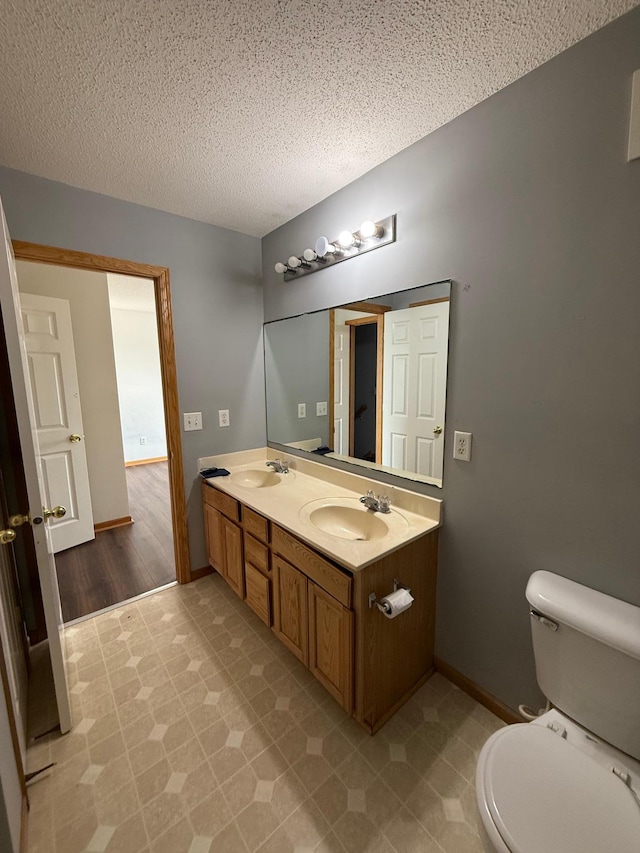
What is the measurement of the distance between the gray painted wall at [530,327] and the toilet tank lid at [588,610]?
56 mm

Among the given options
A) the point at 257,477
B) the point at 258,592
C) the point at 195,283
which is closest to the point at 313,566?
the point at 258,592

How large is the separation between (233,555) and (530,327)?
185 cm

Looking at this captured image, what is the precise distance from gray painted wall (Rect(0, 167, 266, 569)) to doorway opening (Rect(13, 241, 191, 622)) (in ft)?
0.21

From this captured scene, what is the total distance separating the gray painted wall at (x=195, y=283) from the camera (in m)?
1.72

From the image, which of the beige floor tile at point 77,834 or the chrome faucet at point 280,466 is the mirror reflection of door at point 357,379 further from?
the beige floor tile at point 77,834

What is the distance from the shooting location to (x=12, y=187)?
5.28ft

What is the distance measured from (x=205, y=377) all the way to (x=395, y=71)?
176cm

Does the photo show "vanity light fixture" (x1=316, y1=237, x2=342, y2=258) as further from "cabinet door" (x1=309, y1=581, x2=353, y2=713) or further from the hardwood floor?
the hardwood floor

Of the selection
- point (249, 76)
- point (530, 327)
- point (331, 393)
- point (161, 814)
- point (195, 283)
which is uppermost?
point (249, 76)

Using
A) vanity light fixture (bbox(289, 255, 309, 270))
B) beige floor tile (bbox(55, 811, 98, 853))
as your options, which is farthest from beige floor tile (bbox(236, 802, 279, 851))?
vanity light fixture (bbox(289, 255, 309, 270))

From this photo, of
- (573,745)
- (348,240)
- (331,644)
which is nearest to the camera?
(573,745)

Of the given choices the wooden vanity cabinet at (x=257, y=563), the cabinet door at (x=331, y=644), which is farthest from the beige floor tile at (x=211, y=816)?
the wooden vanity cabinet at (x=257, y=563)

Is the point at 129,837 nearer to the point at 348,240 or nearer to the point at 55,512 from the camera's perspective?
the point at 55,512

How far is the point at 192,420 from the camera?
2258 millimetres
